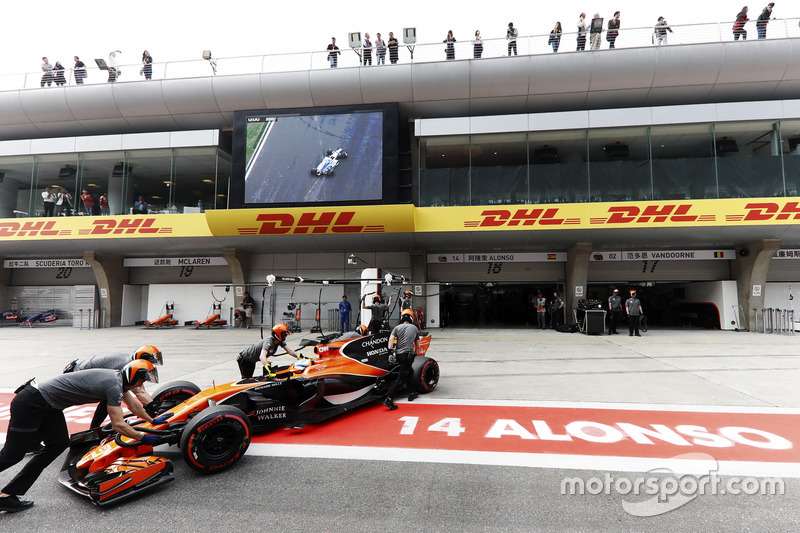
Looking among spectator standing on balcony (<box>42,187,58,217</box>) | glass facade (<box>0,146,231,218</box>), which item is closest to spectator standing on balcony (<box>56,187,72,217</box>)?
glass facade (<box>0,146,231,218</box>)

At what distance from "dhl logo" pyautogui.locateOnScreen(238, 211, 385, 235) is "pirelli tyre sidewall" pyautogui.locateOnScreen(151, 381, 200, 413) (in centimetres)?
1110

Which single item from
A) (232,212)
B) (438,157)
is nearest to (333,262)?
(232,212)

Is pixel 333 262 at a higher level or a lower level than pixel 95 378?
higher

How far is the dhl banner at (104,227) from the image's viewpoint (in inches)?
665

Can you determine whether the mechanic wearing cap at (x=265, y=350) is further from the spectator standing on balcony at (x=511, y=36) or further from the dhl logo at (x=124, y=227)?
the spectator standing on balcony at (x=511, y=36)

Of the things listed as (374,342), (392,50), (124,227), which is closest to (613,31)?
(392,50)

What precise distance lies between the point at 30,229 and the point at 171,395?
757 inches

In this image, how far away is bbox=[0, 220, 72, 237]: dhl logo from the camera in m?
17.4

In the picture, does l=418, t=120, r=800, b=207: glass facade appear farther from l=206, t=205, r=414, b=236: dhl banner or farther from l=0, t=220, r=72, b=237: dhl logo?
l=0, t=220, r=72, b=237: dhl logo

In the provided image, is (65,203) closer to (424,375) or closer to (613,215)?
(424,375)

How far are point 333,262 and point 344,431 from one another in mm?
14769

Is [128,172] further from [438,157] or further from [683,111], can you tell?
[683,111]

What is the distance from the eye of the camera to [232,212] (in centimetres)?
1595

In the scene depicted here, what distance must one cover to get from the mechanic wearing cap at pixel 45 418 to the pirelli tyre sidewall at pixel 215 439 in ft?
1.45
